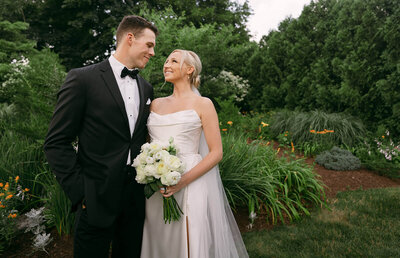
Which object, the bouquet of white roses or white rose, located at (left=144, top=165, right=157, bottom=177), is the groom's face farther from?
white rose, located at (left=144, top=165, right=157, bottom=177)

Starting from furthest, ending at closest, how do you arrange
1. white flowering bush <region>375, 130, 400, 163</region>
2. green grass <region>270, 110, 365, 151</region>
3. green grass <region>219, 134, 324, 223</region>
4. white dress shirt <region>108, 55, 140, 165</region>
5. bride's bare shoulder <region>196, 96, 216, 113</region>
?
green grass <region>270, 110, 365, 151</region> < white flowering bush <region>375, 130, 400, 163</region> < green grass <region>219, 134, 324, 223</region> < bride's bare shoulder <region>196, 96, 216, 113</region> < white dress shirt <region>108, 55, 140, 165</region>

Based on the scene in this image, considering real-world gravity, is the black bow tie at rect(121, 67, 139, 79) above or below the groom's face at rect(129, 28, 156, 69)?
below

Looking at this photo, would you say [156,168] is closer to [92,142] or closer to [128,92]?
[92,142]

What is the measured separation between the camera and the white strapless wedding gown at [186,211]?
2.26 m

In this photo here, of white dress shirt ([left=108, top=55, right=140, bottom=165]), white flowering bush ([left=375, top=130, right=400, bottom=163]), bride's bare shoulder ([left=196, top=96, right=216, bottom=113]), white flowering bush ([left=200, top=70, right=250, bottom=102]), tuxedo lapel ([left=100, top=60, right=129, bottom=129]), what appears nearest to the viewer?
tuxedo lapel ([left=100, top=60, right=129, bottom=129])

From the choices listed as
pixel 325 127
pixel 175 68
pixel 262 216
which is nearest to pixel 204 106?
pixel 175 68

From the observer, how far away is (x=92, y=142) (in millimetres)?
1972

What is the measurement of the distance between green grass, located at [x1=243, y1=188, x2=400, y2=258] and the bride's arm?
1.55 m

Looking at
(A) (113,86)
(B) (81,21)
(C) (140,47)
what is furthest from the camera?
(B) (81,21)

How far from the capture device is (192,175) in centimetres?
222

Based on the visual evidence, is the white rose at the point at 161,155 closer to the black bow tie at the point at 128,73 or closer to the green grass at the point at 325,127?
the black bow tie at the point at 128,73

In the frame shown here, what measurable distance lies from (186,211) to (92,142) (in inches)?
38.7

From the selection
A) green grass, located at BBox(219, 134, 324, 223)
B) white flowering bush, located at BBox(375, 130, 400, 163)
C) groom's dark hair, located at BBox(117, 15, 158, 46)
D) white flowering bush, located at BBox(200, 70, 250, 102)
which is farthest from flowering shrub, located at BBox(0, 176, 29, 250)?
white flowering bush, located at BBox(375, 130, 400, 163)

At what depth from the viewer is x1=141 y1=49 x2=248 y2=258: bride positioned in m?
2.24
